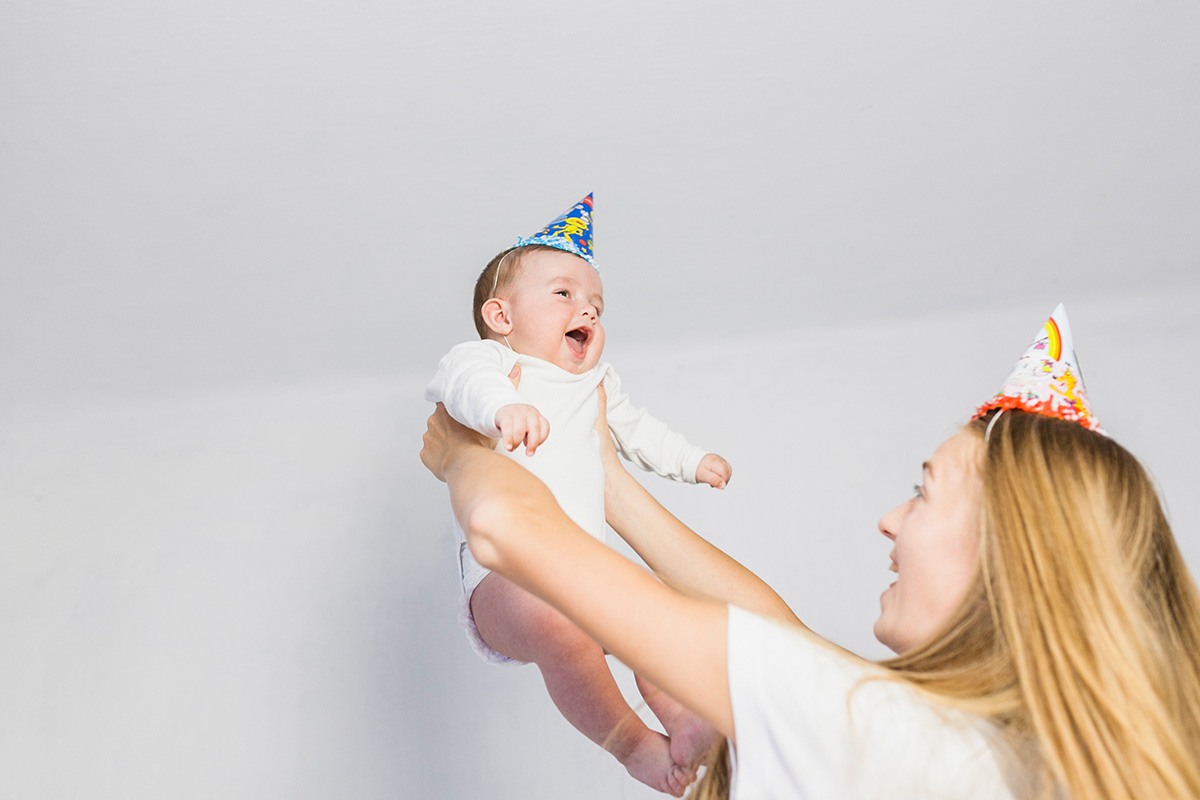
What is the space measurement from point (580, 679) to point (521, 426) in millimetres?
318

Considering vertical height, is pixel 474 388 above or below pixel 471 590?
above

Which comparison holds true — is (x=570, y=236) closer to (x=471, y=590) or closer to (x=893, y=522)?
(x=471, y=590)

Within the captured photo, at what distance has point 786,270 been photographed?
2.35m

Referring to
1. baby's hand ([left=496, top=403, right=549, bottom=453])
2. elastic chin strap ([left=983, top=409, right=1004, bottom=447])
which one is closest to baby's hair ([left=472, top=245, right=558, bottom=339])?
baby's hand ([left=496, top=403, right=549, bottom=453])

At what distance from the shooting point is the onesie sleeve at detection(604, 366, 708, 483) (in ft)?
4.74

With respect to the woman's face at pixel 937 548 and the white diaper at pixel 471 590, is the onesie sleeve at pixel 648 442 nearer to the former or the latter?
the white diaper at pixel 471 590

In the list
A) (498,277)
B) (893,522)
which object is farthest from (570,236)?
(893,522)

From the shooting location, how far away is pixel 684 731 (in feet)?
3.39

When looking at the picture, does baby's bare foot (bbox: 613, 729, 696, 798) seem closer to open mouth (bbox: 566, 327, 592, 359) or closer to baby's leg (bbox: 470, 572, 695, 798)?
baby's leg (bbox: 470, 572, 695, 798)

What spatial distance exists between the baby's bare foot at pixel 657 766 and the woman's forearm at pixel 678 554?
0.17 meters

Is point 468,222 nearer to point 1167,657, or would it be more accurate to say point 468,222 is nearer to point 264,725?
point 264,725

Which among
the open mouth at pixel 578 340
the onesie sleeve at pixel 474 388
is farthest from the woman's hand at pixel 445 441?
the open mouth at pixel 578 340

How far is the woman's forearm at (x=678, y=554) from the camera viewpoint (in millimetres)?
1167

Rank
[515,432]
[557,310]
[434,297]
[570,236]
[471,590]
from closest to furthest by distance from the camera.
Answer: [515,432] → [471,590] → [557,310] → [570,236] → [434,297]
